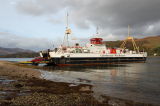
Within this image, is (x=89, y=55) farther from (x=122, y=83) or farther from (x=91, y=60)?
(x=122, y=83)

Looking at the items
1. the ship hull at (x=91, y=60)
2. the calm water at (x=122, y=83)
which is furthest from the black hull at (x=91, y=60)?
the calm water at (x=122, y=83)

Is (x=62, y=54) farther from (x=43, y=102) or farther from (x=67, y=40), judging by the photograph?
(x=43, y=102)

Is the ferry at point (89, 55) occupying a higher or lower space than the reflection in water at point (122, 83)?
higher

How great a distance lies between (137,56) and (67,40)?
3242 cm

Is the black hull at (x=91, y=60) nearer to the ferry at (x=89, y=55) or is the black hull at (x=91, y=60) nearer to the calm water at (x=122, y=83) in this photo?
the ferry at (x=89, y=55)

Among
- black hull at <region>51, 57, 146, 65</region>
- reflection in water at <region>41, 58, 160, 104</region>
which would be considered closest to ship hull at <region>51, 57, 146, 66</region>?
black hull at <region>51, 57, 146, 65</region>

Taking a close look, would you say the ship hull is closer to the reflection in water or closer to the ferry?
the ferry

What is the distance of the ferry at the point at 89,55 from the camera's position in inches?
2000

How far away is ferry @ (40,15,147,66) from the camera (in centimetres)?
5081

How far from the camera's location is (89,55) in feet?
175

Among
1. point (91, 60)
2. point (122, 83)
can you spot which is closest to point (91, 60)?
point (91, 60)

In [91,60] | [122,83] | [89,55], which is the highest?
[89,55]

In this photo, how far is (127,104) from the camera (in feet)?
36.4

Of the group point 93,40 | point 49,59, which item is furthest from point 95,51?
point 49,59
